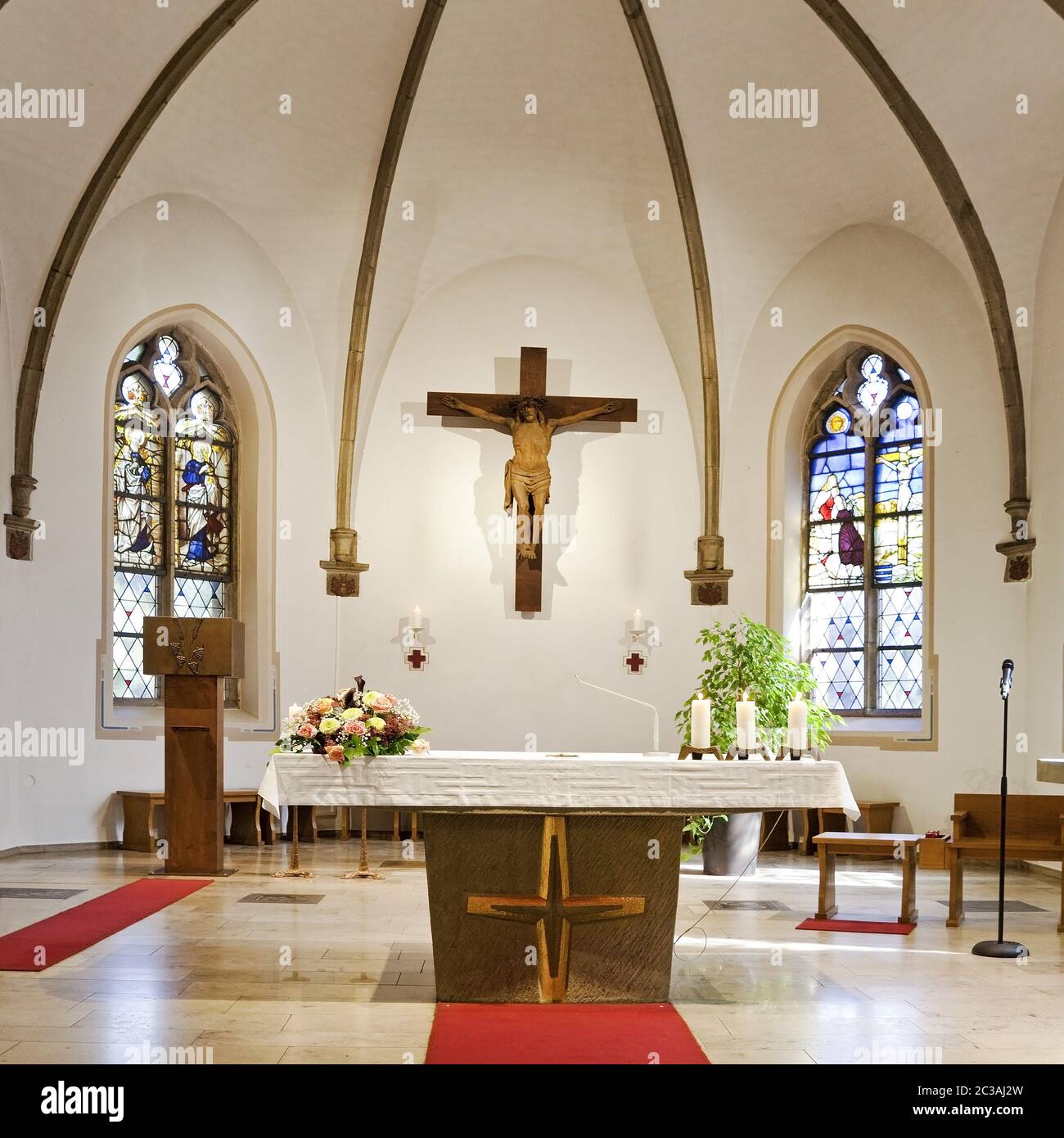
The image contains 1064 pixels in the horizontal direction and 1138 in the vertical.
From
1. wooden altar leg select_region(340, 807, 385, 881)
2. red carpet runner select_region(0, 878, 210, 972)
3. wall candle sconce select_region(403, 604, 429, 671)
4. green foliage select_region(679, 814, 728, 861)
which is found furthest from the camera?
wall candle sconce select_region(403, 604, 429, 671)

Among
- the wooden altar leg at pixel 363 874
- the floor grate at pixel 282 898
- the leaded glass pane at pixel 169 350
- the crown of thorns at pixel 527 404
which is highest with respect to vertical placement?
the leaded glass pane at pixel 169 350

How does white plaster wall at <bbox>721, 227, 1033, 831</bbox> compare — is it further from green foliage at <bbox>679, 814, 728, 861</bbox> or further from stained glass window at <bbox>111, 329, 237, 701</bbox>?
stained glass window at <bbox>111, 329, 237, 701</bbox>

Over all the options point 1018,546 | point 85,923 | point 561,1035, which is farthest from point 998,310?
point 85,923

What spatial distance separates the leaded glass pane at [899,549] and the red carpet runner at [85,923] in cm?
639

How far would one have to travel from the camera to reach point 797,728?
5.81 meters

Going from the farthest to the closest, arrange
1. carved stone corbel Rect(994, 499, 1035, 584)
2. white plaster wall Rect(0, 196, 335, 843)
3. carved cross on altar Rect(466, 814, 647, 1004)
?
1. white plaster wall Rect(0, 196, 335, 843)
2. carved stone corbel Rect(994, 499, 1035, 584)
3. carved cross on altar Rect(466, 814, 647, 1004)

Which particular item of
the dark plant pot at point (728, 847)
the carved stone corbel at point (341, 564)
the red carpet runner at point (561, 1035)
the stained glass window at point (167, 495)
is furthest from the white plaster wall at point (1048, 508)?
the stained glass window at point (167, 495)

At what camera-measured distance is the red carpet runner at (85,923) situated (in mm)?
6449

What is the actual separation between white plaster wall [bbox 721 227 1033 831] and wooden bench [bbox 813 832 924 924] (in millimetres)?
3053

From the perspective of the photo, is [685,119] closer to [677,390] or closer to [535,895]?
[677,390]

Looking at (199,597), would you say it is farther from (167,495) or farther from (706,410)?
(706,410)

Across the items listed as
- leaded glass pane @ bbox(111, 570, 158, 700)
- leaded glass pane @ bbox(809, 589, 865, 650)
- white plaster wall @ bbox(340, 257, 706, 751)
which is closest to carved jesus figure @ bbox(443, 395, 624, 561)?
white plaster wall @ bbox(340, 257, 706, 751)

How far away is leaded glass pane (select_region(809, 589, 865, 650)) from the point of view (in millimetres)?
Result: 11828

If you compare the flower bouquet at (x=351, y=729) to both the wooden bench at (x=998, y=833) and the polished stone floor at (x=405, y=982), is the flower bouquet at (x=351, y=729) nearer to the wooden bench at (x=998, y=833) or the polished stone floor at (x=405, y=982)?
the polished stone floor at (x=405, y=982)
